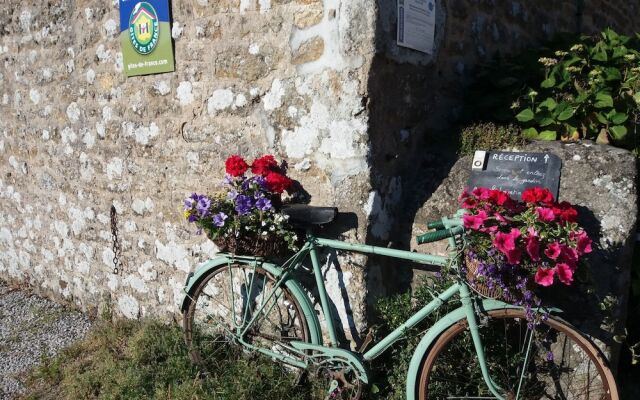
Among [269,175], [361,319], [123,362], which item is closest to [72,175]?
[123,362]

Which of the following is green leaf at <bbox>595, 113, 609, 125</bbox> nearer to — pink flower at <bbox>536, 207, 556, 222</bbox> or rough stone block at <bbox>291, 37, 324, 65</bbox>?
pink flower at <bbox>536, 207, 556, 222</bbox>

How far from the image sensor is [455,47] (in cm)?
382

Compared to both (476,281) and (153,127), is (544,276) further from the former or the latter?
(153,127)

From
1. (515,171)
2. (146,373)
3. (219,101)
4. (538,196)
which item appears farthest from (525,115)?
(146,373)

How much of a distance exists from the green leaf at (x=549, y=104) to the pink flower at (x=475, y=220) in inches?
51.9

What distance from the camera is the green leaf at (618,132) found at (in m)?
3.27

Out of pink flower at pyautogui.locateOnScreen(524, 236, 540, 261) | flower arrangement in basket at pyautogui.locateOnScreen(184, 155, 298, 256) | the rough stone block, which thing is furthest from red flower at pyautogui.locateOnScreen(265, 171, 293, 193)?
pink flower at pyautogui.locateOnScreen(524, 236, 540, 261)

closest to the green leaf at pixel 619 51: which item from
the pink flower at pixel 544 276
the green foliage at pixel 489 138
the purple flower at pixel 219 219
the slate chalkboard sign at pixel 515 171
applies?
the green foliage at pixel 489 138

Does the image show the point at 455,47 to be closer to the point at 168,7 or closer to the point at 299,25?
the point at 299,25

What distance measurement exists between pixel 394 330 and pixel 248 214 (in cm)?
97

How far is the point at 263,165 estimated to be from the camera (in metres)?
3.21

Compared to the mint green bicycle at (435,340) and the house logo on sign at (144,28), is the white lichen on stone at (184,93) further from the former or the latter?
the mint green bicycle at (435,340)

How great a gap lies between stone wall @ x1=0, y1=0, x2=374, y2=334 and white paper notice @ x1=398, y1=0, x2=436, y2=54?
28 cm

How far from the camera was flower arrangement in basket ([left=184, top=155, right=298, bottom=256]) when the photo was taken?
305cm
